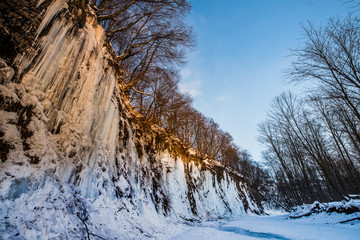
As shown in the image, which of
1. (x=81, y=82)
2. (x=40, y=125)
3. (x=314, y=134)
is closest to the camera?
(x=40, y=125)

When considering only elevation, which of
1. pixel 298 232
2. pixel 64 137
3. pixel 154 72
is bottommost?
pixel 298 232

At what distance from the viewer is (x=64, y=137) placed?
A: 346 cm

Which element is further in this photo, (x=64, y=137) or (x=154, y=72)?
(x=154, y=72)

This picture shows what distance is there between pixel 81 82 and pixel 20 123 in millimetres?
1912

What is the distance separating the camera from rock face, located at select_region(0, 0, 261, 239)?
2311 mm

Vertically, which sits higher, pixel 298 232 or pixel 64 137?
pixel 64 137

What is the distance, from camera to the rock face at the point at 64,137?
231cm

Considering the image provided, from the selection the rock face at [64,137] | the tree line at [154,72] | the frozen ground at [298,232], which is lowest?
Result: the frozen ground at [298,232]

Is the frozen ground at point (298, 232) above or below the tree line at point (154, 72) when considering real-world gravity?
below

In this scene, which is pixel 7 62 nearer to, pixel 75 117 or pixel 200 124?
pixel 75 117

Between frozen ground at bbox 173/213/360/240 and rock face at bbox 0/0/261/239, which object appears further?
frozen ground at bbox 173/213/360/240

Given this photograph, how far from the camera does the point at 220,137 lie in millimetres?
19719

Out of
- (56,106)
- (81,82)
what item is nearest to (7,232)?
(56,106)

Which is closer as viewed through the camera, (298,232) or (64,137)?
(64,137)
